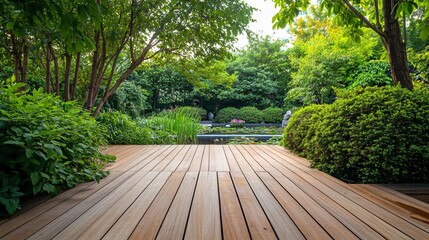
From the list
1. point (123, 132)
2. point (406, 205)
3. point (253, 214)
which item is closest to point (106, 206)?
point (253, 214)

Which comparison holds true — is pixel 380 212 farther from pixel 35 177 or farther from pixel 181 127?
pixel 181 127

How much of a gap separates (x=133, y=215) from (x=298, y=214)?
954 mm

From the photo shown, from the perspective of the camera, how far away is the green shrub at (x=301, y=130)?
320cm

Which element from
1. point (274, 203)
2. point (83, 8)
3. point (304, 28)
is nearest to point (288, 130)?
point (274, 203)

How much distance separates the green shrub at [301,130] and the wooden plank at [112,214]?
6.85 feet

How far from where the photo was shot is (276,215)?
1.42 m

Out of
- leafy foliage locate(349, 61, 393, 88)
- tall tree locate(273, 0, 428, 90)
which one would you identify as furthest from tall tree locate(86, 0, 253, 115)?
leafy foliage locate(349, 61, 393, 88)

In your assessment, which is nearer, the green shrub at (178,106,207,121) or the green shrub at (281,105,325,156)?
the green shrub at (281,105,325,156)

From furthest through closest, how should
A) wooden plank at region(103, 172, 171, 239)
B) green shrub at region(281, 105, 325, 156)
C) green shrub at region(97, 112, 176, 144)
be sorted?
green shrub at region(97, 112, 176, 144) < green shrub at region(281, 105, 325, 156) < wooden plank at region(103, 172, 171, 239)

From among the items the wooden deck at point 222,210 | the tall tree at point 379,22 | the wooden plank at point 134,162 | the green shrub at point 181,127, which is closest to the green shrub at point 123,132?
the green shrub at point 181,127

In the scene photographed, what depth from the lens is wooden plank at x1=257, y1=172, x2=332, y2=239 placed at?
47.3 inches

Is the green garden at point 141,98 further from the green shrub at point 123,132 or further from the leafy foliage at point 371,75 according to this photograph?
the leafy foliage at point 371,75

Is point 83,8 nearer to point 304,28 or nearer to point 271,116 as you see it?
point 271,116

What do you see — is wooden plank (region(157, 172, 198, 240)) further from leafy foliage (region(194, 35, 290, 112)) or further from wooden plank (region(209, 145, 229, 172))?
leafy foliage (region(194, 35, 290, 112))
